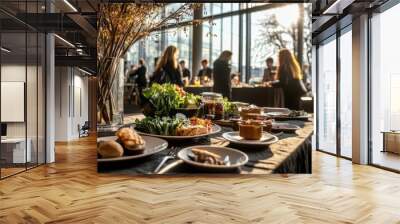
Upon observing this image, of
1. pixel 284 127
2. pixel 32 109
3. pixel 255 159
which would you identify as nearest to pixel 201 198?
pixel 255 159

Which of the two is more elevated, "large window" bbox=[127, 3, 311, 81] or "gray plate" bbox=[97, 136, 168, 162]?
"large window" bbox=[127, 3, 311, 81]

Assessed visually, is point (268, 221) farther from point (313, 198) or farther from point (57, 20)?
point (57, 20)

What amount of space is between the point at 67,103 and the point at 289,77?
31.7ft

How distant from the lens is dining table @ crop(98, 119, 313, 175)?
4.30 meters

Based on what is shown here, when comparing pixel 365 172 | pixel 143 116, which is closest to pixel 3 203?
pixel 143 116

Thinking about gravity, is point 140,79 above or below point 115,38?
below

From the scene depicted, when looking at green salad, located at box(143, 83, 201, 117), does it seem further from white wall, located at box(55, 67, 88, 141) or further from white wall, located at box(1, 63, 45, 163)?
white wall, located at box(55, 67, 88, 141)

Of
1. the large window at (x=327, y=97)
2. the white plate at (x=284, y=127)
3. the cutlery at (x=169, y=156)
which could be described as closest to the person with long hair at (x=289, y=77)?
the white plate at (x=284, y=127)

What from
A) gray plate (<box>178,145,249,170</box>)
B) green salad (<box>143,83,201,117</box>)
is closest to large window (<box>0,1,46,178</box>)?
green salad (<box>143,83,201,117</box>)

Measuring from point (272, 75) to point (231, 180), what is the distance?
166 centimetres

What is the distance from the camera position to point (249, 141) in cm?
433

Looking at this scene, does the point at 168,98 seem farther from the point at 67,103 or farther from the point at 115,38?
the point at 67,103

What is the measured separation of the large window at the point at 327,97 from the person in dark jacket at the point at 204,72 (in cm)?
473

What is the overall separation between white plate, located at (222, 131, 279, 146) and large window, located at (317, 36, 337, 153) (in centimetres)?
434
